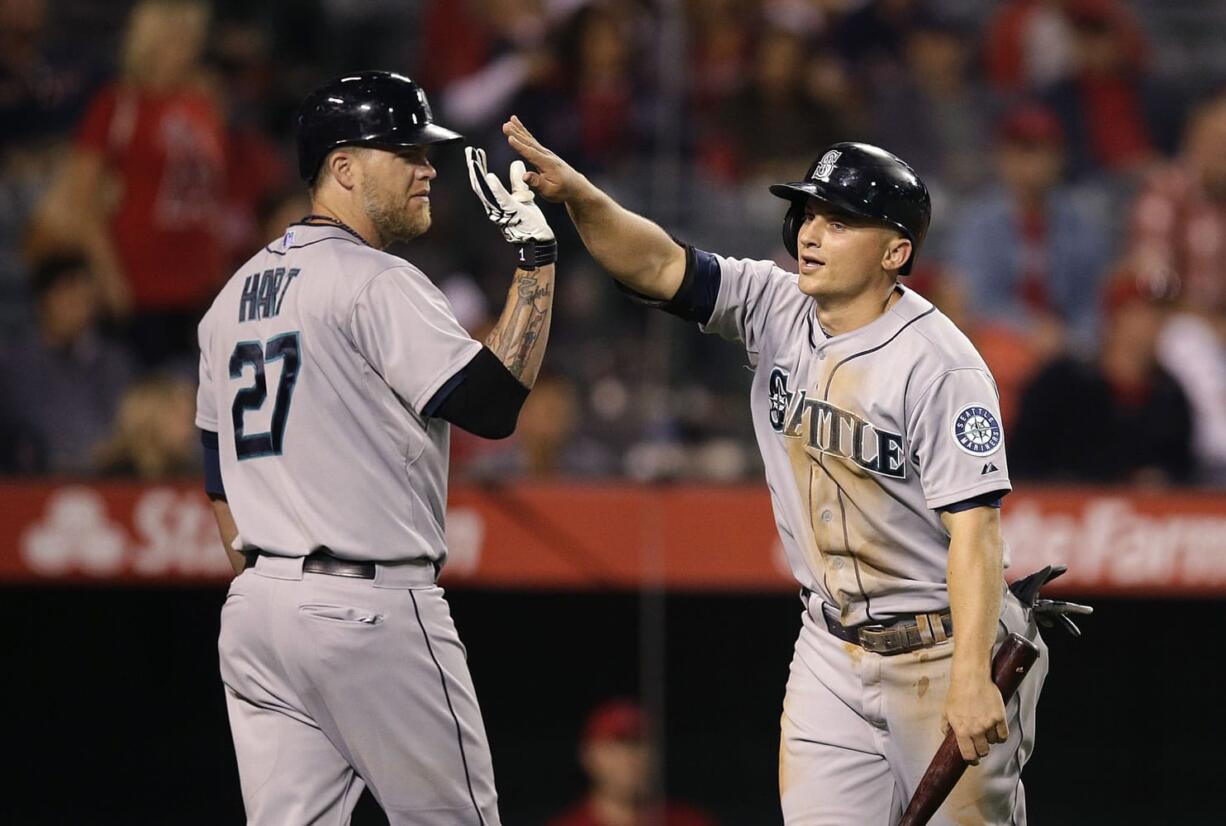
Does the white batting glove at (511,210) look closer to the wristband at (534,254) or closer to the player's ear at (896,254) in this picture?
the wristband at (534,254)

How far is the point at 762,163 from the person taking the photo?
5.75 metres

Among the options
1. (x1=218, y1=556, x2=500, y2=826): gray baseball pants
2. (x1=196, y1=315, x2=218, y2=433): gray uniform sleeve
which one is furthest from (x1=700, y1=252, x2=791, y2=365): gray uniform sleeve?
(x1=196, y1=315, x2=218, y2=433): gray uniform sleeve

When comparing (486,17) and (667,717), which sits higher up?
(486,17)

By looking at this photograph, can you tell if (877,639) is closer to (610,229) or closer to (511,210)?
(610,229)

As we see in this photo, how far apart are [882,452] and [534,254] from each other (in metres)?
0.72

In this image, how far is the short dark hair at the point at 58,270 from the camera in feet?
17.7

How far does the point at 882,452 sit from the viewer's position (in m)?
2.99

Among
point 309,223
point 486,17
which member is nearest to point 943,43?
point 486,17

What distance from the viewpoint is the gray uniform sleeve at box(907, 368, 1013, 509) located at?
287 centimetres

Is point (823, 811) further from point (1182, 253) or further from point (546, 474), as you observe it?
point (1182, 253)

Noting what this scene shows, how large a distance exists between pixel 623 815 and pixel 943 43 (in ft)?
9.82

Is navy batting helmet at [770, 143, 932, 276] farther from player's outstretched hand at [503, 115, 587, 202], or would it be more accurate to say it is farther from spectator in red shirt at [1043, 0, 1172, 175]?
spectator in red shirt at [1043, 0, 1172, 175]

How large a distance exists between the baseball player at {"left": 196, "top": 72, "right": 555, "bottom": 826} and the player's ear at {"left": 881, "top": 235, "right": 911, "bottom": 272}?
650 mm

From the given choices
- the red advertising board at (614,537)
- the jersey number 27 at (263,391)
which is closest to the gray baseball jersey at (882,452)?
the jersey number 27 at (263,391)
